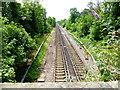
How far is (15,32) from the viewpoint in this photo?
6250mm

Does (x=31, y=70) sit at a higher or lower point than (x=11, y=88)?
lower

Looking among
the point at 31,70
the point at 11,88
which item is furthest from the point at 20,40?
the point at 11,88

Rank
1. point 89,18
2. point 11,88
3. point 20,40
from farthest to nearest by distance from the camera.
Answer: point 89,18, point 20,40, point 11,88

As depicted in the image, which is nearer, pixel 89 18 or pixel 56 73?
pixel 56 73

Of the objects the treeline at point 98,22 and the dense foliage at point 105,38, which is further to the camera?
the treeline at point 98,22

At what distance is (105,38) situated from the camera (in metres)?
5.14

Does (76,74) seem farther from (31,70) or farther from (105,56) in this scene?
(105,56)

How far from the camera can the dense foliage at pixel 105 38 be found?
2139mm

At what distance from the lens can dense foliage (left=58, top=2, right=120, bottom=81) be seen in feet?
7.02

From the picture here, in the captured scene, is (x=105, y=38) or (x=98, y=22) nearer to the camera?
(x=105, y=38)

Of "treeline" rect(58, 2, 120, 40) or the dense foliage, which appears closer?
the dense foliage

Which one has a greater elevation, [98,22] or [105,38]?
[98,22]

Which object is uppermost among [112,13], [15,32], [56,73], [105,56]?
[112,13]

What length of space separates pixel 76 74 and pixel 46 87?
5.59m
